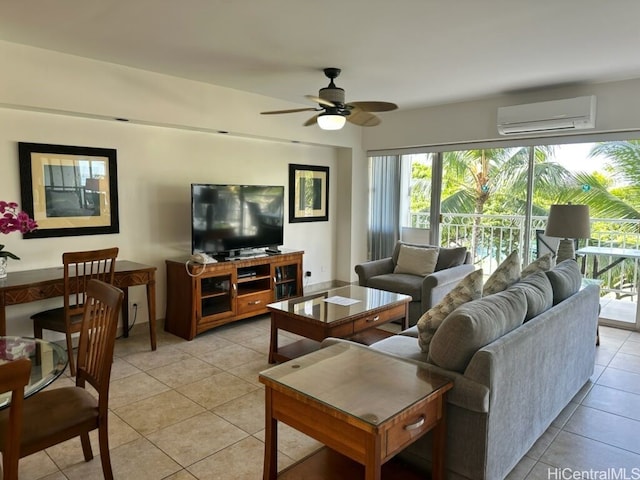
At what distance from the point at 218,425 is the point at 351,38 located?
2.78 metres

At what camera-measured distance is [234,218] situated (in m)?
4.62

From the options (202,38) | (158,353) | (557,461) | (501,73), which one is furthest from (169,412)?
(501,73)

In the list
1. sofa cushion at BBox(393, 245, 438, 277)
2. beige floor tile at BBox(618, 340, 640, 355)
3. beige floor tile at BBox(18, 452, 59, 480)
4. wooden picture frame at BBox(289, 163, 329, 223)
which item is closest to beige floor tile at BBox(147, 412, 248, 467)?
beige floor tile at BBox(18, 452, 59, 480)

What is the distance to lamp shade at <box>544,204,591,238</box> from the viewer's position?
3.88 m

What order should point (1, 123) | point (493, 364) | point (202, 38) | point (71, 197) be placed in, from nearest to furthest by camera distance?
point (493, 364), point (202, 38), point (1, 123), point (71, 197)

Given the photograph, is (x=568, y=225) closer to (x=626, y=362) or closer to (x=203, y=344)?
(x=626, y=362)

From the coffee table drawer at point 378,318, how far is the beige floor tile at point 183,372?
119cm

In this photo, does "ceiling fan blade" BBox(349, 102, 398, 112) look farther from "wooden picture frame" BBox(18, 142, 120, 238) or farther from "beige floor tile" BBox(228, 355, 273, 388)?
"wooden picture frame" BBox(18, 142, 120, 238)

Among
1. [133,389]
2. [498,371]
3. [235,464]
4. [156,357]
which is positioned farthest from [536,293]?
[156,357]

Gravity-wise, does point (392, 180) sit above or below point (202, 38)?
below

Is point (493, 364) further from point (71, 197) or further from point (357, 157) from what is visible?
point (357, 157)

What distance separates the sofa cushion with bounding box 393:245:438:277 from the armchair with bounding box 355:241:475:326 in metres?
0.06

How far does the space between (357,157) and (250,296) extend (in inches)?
108

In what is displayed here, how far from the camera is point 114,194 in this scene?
13.3 feet
